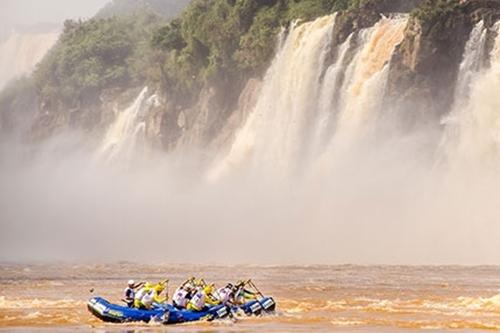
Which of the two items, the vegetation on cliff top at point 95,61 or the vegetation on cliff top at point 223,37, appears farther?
the vegetation on cliff top at point 95,61

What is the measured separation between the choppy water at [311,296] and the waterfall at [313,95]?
1509cm

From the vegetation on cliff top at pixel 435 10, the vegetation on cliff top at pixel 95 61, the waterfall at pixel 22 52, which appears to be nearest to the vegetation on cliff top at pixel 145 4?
the waterfall at pixel 22 52

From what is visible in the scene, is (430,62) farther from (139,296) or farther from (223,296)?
(139,296)

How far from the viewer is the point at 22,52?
146 m

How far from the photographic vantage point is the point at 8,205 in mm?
104875

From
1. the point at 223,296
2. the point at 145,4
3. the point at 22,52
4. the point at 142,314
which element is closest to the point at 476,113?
the point at 223,296

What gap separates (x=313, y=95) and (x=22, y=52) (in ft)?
271

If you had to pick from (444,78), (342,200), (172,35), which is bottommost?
(342,200)

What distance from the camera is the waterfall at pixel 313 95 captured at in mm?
64938

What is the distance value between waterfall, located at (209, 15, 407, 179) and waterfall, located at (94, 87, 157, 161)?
20262 mm

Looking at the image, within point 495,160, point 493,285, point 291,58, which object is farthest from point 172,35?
point 493,285

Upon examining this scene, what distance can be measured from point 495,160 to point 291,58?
21.1 m

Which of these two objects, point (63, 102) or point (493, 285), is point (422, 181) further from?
point (63, 102)

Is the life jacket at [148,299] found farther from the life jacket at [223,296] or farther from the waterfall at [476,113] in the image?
the waterfall at [476,113]
